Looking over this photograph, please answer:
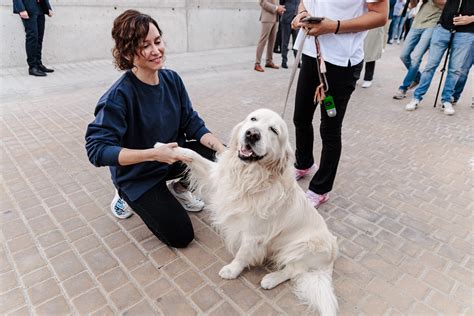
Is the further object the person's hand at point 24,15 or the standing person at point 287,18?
the standing person at point 287,18

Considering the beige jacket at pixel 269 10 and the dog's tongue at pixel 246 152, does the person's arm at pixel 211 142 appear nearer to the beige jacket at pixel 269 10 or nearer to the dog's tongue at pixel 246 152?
the dog's tongue at pixel 246 152

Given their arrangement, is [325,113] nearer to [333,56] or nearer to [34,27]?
[333,56]

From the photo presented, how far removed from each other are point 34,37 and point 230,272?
622 centimetres

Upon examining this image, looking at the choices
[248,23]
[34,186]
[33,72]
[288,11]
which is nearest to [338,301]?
[34,186]

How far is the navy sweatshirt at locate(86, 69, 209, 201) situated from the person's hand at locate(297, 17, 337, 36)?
1.12 metres

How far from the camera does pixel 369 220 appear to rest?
9.39 ft

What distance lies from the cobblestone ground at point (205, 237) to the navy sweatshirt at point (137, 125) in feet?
1.67

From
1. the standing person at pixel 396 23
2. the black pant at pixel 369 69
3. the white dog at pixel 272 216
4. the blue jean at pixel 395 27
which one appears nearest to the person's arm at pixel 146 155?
the white dog at pixel 272 216

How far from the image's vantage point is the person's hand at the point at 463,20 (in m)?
4.87

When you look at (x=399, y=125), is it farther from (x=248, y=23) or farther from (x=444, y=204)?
(x=248, y=23)

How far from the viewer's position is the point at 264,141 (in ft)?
6.11

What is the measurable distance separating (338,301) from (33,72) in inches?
269

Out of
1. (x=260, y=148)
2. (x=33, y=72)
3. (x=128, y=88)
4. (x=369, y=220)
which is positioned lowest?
(x=369, y=220)

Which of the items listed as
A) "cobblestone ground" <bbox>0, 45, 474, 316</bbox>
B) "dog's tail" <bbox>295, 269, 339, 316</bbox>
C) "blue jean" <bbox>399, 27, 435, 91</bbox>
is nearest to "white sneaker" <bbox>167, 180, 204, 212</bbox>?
"cobblestone ground" <bbox>0, 45, 474, 316</bbox>
